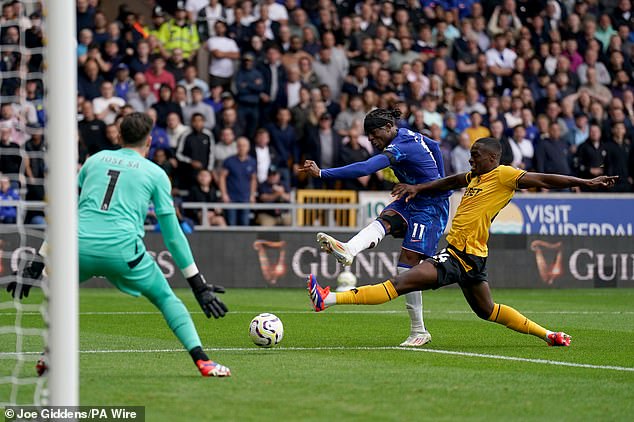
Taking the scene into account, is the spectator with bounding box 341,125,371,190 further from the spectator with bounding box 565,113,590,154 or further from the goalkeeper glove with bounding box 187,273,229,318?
the goalkeeper glove with bounding box 187,273,229,318

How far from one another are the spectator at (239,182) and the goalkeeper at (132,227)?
1235 cm

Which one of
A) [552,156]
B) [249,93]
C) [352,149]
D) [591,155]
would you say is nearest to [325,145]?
[352,149]

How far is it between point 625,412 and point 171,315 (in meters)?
3.08

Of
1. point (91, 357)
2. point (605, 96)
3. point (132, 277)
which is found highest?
point (605, 96)

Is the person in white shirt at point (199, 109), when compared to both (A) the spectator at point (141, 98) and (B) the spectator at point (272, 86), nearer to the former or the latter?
(A) the spectator at point (141, 98)

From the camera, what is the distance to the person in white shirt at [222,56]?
22297 mm

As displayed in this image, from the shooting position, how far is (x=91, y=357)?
9.77 metres

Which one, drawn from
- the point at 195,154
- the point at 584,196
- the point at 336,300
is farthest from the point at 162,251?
the point at 336,300

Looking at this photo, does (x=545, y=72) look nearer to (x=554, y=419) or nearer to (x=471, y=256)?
(x=471, y=256)

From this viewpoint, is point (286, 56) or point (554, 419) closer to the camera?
point (554, 419)

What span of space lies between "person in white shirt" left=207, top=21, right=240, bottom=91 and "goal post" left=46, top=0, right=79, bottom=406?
16.3 metres

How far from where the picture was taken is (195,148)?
20375 mm

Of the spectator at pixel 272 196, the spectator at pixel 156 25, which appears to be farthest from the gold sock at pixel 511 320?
the spectator at pixel 156 25

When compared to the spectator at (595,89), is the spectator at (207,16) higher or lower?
higher
